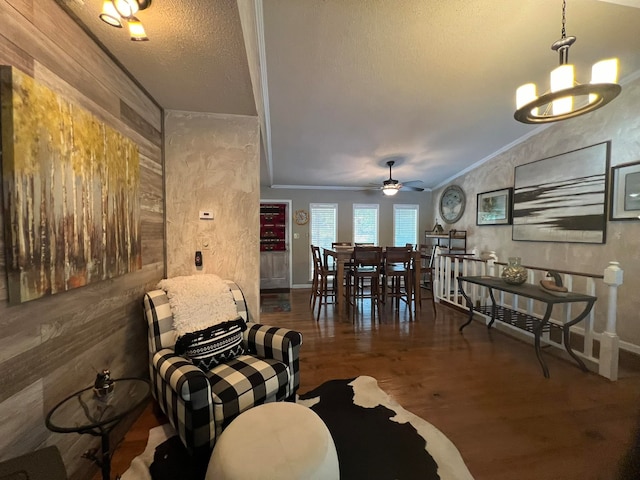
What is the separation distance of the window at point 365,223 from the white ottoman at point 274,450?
5.21 m

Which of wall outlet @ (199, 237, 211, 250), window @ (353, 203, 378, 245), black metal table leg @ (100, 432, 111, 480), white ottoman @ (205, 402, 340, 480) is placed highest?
window @ (353, 203, 378, 245)

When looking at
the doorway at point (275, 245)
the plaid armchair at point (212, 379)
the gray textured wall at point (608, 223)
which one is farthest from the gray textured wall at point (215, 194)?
the gray textured wall at point (608, 223)

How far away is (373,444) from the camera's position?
1.55m

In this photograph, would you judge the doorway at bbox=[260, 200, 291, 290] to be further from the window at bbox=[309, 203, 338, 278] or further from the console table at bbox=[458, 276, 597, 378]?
the console table at bbox=[458, 276, 597, 378]

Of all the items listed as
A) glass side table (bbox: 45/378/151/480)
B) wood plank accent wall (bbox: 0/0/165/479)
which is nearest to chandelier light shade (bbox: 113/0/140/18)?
wood plank accent wall (bbox: 0/0/165/479)

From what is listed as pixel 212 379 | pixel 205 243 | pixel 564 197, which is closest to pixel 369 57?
pixel 205 243

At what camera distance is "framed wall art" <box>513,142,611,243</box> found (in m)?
3.07

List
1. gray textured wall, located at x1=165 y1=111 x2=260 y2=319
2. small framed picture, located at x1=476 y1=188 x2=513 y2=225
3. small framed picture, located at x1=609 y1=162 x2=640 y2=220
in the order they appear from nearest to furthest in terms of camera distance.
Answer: gray textured wall, located at x1=165 y1=111 x2=260 y2=319 < small framed picture, located at x1=609 y1=162 x2=640 y2=220 < small framed picture, located at x1=476 y1=188 x2=513 y2=225

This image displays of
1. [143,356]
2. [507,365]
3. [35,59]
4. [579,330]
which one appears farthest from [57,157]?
[579,330]

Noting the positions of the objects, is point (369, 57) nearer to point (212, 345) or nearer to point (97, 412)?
point (212, 345)

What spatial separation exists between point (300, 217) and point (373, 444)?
4814 millimetres

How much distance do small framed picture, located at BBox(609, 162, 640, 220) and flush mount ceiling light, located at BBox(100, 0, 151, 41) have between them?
170 inches

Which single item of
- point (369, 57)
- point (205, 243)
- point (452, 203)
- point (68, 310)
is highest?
point (369, 57)

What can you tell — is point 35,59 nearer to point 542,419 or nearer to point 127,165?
point 127,165
